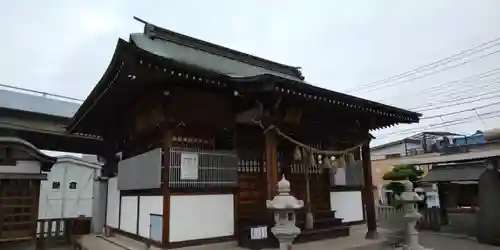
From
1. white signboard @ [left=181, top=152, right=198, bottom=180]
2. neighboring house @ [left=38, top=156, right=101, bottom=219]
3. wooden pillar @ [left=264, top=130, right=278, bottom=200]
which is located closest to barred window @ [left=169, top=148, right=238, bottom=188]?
white signboard @ [left=181, top=152, right=198, bottom=180]

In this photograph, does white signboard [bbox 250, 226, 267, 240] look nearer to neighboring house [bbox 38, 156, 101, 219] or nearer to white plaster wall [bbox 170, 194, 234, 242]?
white plaster wall [bbox 170, 194, 234, 242]

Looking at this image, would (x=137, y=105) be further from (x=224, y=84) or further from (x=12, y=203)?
(x=12, y=203)

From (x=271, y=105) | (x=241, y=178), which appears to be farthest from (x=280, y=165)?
(x=271, y=105)

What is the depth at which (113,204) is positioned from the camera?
32.2ft

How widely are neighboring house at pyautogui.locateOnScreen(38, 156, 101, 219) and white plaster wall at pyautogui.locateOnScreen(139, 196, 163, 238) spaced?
417 inches

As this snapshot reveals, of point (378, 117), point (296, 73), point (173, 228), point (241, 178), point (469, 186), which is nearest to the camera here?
point (173, 228)

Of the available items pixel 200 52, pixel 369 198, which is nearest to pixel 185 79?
pixel 200 52

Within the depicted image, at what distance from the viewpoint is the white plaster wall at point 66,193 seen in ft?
54.7

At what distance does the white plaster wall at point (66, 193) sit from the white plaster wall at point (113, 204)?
25.0 feet

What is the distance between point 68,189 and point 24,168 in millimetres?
9077

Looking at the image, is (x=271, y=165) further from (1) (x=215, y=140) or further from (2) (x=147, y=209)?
(2) (x=147, y=209)

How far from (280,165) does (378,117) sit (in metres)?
2.84

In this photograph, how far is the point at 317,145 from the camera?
859 centimetres

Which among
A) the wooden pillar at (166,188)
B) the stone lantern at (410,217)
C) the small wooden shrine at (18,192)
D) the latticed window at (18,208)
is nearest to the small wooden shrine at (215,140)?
the wooden pillar at (166,188)
